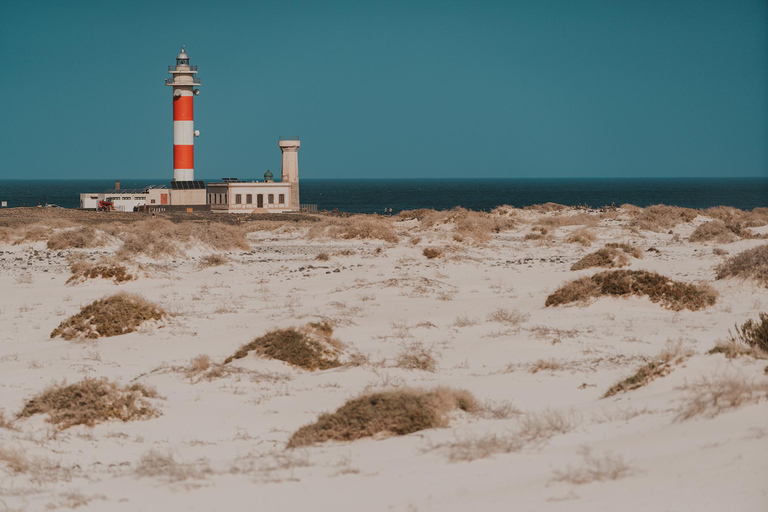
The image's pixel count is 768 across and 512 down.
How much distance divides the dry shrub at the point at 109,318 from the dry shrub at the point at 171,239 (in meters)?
12.8

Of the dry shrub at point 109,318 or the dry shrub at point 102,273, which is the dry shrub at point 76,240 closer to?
the dry shrub at point 102,273

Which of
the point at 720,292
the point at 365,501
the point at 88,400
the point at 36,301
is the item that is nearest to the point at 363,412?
the point at 365,501

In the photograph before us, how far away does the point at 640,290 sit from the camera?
17.3 metres

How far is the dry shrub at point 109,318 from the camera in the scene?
16.0m

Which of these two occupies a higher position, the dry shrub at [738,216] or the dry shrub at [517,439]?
the dry shrub at [738,216]

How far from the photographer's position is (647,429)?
25.3 feet

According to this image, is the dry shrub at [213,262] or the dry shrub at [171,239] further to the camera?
the dry shrub at [171,239]

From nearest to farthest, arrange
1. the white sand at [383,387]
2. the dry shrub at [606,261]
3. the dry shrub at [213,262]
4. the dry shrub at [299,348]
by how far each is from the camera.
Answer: the white sand at [383,387], the dry shrub at [299,348], the dry shrub at [606,261], the dry shrub at [213,262]

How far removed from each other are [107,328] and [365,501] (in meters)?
10.6

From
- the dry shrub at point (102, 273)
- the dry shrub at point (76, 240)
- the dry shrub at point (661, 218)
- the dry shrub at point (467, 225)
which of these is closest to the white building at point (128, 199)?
the dry shrub at point (467, 225)

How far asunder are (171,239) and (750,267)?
21299mm

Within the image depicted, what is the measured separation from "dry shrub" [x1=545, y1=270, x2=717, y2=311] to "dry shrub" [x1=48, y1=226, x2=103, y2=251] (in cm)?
2202

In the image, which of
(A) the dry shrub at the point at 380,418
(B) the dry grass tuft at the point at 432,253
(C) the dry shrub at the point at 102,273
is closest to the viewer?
(A) the dry shrub at the point at 380,418

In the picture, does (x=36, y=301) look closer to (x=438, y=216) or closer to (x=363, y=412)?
(x=363, y=412)
